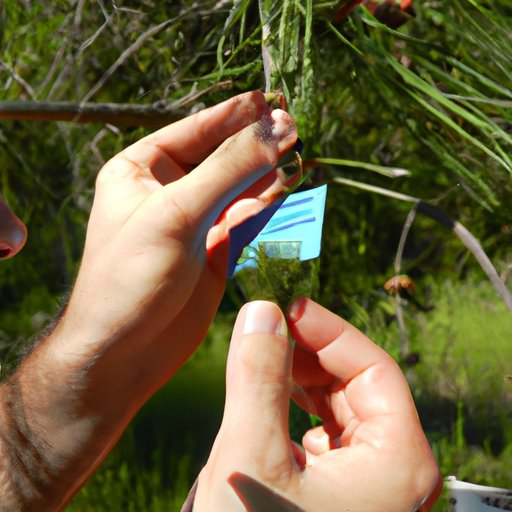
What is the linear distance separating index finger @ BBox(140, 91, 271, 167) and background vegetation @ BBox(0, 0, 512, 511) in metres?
0.23

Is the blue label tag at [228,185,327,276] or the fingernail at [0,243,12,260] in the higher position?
the blue label tag at [228,185,327,276]

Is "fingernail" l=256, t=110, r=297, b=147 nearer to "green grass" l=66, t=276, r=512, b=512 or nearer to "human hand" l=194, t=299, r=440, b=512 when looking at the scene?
"human hand" l=194, t=299, r=440, b=512

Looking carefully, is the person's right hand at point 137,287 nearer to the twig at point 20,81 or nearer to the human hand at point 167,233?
the human hand at point 167,233

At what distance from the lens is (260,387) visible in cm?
48


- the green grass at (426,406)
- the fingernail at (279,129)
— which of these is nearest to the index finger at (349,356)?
the fingernail at (279,129)

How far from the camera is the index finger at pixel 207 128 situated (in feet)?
2.01

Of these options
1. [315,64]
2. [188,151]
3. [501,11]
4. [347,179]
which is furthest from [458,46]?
[188,151]

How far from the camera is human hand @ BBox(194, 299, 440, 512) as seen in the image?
0.48 m

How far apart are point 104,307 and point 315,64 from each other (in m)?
0.34

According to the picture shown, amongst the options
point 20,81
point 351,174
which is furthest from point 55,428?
point 20,81

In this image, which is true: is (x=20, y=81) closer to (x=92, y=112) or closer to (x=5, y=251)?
(x=92, y=112)

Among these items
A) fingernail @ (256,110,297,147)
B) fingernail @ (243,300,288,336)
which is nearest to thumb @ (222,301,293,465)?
fingernail @ (243,300,288,336)

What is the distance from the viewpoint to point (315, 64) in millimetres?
805

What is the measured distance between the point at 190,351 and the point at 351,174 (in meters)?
0.60
